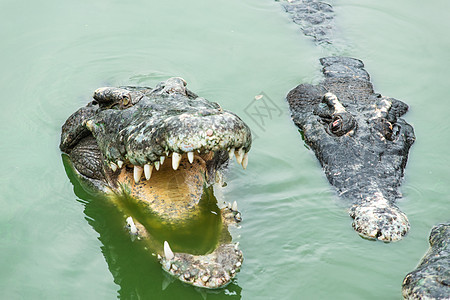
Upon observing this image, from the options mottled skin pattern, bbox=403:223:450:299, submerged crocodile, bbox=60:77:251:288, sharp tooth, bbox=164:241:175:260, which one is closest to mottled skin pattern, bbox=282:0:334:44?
submerged crocodile, bbox=60:77:251:288

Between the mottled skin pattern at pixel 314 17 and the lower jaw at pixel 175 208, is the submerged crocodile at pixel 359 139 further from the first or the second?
the lower jaw at pixel 175 208

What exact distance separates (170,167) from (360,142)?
243 cm

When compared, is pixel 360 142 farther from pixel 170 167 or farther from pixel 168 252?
pixel 168 252

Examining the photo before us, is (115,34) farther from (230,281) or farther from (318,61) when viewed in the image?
(230,281)

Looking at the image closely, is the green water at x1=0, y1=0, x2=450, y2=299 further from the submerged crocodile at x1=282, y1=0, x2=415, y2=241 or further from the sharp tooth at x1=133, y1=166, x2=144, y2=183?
the sharp tooth at x1=133, y1=166, x2=144, y2=183

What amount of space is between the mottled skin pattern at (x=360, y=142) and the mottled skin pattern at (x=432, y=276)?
43 centimetres

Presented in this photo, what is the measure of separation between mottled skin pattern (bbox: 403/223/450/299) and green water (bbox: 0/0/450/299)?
207 millimetres

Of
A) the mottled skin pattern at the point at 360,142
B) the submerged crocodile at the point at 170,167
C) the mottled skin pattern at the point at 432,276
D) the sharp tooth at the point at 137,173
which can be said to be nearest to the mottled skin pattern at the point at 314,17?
the mottled skin pattern at the point at 360,142

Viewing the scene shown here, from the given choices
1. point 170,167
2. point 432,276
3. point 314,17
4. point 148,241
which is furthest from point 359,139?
point 314,17

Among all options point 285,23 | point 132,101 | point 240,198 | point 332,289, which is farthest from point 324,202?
point 285,23

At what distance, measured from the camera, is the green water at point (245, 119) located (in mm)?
4914

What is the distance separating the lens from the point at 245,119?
736 cm

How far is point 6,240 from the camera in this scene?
527cm

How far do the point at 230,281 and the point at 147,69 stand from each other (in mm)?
4390
